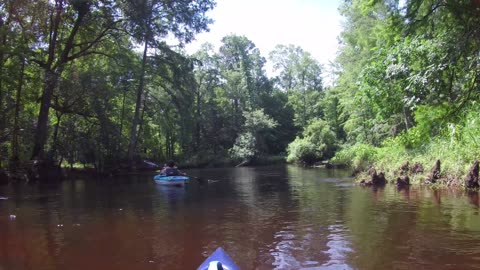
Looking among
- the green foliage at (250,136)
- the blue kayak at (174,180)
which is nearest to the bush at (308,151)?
the green foliage at (250,136)

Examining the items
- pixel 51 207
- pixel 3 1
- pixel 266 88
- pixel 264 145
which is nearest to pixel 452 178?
pixel 51 207

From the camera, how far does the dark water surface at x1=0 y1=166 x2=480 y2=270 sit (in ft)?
25.5

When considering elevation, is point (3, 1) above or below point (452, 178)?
above

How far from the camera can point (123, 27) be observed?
31203 millimetres

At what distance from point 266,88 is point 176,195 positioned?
54.5m

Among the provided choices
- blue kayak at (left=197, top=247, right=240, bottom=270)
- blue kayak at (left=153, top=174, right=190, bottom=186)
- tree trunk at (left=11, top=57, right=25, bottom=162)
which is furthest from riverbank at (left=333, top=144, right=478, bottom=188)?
tree trunk at (left=11, top=57, right=25, bottom=162)

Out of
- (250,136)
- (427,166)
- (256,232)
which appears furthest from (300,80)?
(256,232)

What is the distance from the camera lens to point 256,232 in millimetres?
10141

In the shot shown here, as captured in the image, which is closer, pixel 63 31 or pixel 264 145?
pixel 63 31

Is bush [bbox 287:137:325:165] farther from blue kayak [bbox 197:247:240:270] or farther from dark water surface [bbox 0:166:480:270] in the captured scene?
blue kayak [bbox 197:247:240:270]

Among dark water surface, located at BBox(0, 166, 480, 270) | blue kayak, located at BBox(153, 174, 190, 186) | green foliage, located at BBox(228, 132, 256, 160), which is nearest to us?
dark water surface, located at BBox(0, 166, 480, 270)

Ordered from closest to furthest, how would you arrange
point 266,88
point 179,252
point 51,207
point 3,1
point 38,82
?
point 179,252, point 51,207, point 3,1, point 38,82, point 266,88

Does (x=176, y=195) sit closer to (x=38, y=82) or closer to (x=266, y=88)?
(x=38, y=82)

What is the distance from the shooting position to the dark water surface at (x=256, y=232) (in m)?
7.77
